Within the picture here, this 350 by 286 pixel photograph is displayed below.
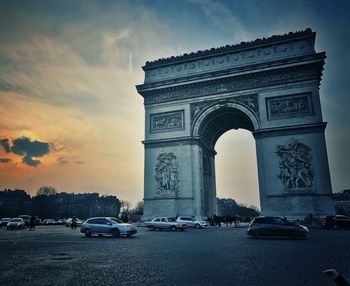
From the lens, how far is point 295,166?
27.8 metres

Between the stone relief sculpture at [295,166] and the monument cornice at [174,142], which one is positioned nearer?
the stone relief sculpture at [295,166]

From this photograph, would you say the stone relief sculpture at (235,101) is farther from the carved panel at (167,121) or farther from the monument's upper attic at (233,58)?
the monument's upper attic at (233,58)

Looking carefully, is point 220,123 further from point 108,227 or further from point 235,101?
point 108,227

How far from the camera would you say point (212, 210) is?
38281mm

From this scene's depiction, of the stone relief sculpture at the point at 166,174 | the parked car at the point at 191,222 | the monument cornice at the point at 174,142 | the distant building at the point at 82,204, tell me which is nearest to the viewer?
the parked car at the point at 191,222

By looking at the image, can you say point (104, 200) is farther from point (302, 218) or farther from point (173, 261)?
point (173, 261)

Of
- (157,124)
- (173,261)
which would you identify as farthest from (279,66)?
(173,261)

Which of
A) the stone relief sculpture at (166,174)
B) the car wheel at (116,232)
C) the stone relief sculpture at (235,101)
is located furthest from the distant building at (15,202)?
the car wheel at (116,232)

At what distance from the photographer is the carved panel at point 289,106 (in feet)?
94.9

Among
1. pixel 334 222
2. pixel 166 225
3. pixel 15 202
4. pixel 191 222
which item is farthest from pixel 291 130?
pixel 15 202

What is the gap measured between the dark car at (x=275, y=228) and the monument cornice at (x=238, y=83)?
59.0ft

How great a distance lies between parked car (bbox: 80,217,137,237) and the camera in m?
17.9

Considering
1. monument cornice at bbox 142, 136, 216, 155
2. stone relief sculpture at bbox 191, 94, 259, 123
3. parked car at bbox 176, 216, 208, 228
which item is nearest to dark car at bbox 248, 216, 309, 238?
parked car at bbox 176, 216, 208, 228

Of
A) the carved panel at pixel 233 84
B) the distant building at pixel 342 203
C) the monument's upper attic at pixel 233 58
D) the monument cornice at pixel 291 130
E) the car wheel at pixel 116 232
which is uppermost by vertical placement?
the monument's upper attic at pixel 233 58
